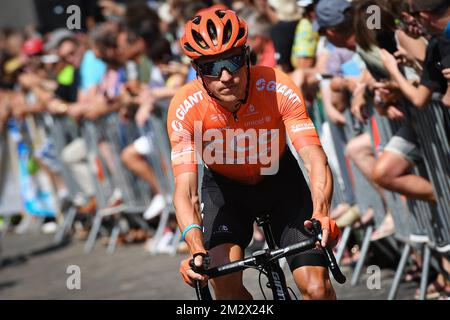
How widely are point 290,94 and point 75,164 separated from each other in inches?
351

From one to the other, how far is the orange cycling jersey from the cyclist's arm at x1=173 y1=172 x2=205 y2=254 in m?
0.06

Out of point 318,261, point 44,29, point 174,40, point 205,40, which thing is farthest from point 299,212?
point 44,29

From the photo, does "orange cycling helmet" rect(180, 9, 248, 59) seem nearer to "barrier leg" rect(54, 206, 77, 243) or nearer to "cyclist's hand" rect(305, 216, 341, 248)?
"cyclist's hand" rect(305, 216, 341, 248)

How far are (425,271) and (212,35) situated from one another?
2909mm

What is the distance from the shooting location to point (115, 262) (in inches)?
486

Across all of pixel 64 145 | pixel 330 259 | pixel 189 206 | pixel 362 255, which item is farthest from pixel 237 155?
pixel 64 145

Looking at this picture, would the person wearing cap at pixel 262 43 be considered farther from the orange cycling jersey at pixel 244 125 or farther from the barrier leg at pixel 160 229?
the orange cycling jersey at pixel 244 125

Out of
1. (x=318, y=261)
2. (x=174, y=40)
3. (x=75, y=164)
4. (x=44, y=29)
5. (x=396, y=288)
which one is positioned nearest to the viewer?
(x=318, y=261)

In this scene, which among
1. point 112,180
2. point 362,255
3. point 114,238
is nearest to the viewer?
point 362,255

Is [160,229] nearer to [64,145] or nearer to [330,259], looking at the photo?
[64,145]

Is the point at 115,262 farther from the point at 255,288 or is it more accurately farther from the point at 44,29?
the point at 44,29

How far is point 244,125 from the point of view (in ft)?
20.0

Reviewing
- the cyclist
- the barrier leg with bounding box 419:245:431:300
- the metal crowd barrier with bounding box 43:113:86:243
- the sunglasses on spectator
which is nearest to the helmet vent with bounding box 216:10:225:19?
the cyclist

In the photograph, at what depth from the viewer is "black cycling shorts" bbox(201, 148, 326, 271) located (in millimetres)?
6074
